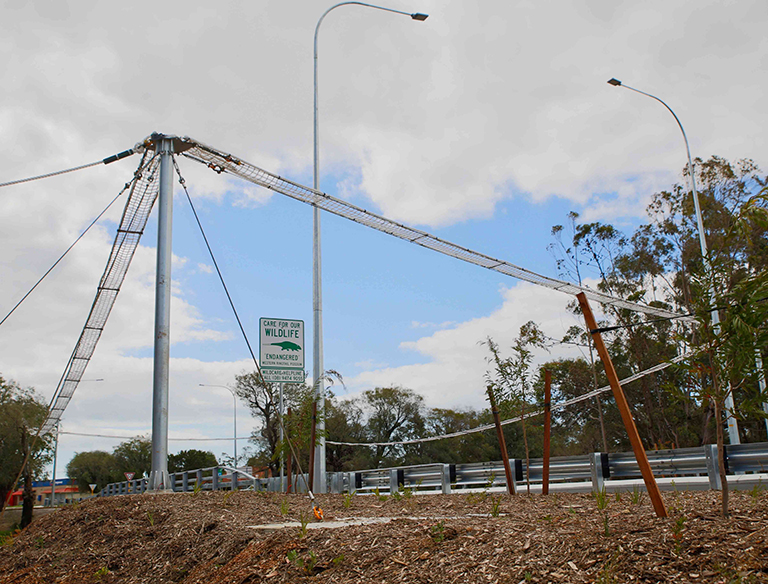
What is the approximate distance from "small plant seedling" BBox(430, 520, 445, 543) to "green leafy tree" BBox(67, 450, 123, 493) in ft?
188

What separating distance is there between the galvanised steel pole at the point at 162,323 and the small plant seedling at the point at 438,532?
6.58m

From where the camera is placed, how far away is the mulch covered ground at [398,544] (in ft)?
14.6

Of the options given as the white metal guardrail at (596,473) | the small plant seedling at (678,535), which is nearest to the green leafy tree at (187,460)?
the white metal guardrail at (596,473)

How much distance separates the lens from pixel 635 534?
4.93 m

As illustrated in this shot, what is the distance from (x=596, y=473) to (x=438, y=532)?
616 cm

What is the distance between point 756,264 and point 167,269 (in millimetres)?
26544

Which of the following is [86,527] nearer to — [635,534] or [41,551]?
[41,551]

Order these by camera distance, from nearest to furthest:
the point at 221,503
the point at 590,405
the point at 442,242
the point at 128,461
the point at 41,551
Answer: the point at 41,551 < the point at 221,503 < the point at 442,242 < the point at 590,405 < the point at 128,461

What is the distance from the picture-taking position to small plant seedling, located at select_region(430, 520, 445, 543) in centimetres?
563

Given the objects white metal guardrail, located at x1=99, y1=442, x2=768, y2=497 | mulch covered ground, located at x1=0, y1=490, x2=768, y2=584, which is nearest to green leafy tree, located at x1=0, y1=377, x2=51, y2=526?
white metal guardrail, located at x1=99, y1=442, x2=768, y2=497

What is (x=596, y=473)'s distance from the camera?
11.0 m

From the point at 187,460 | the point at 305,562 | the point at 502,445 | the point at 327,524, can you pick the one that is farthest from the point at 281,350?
the point at 187,460

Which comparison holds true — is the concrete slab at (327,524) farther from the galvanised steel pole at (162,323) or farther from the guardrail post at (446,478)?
the guardrail post at (446,478)

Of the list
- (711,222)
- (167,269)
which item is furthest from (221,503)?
(711,222)
